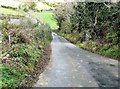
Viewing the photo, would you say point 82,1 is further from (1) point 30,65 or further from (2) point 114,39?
(1) point 30,65

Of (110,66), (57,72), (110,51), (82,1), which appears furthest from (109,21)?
(57,72)

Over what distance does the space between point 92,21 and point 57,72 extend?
1600cm

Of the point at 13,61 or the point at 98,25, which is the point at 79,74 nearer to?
the point at 13,61

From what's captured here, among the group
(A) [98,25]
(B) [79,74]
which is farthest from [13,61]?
(A) [98,25]

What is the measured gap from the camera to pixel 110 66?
19562mm

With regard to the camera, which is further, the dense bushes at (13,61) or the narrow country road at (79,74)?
the narrow country road at (79,74)

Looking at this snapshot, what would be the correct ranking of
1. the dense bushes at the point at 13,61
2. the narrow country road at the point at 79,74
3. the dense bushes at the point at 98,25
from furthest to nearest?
the dense bushes at the point at 98,25 < the narrow country road at the point at 79,74 < the dense bushes at the point at 13,61

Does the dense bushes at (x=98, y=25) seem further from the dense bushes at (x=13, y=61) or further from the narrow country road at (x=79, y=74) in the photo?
the dense bushes at (x=13, y=61)

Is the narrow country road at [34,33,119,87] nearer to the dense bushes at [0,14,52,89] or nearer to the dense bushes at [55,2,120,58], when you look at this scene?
the dense bushes at [0,14,52,89]

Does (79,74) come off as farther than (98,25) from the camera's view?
No

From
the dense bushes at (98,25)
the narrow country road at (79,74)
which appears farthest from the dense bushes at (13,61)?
the dense bushes at (98,25)

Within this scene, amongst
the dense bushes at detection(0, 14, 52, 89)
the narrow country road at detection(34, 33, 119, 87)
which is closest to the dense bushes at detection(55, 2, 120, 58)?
the narrow country road at detection(34, 33, 119, 87)

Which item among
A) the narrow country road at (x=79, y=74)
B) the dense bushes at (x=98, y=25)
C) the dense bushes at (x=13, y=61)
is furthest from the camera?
the dense bushes at (x=98, y=25)

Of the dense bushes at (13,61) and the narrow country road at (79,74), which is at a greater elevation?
the dense bushes at (13,61)
